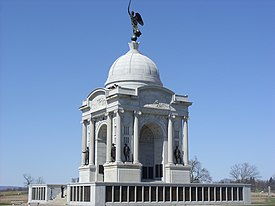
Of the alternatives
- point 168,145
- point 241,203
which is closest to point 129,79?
point 168,145

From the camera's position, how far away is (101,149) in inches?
2680

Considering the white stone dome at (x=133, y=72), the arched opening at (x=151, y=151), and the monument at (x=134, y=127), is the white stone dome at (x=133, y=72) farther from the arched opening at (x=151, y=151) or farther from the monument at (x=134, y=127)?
the arched opening at (x=151, y=151)

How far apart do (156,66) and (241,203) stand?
940 inches

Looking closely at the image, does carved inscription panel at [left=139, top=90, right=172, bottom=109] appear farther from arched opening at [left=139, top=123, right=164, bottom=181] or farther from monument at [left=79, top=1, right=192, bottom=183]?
arched opening at [left=139, top=123, right=164, bottom=181]

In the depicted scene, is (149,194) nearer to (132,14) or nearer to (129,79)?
(129,79)

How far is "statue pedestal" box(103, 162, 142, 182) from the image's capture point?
2354 inches

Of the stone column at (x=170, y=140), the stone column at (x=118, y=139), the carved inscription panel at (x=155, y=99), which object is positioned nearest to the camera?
the stone column at (x=118, y=139)

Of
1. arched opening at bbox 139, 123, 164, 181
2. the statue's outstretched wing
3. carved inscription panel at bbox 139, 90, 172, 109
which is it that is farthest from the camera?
the statue's outstretched wing

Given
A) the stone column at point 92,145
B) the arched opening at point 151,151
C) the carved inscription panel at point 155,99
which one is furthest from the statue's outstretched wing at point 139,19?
the stone column at point 92,145

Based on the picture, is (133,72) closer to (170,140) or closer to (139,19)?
(139,19)

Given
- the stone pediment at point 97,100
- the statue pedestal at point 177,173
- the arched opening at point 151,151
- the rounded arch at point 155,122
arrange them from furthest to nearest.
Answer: the arched opening at point 151,151
the stone pediment at point 97,100
the rounded arch at point 155,122
the statue pedestal at point 177,173

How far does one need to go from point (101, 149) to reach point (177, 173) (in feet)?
38.9

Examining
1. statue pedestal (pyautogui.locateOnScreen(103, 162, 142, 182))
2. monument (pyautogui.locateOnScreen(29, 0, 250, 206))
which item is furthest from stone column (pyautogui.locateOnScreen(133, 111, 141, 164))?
statue pedestal (pyautogui.locateOnScreen(103, 162, 142, 182))

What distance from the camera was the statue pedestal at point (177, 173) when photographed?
2514 inches
